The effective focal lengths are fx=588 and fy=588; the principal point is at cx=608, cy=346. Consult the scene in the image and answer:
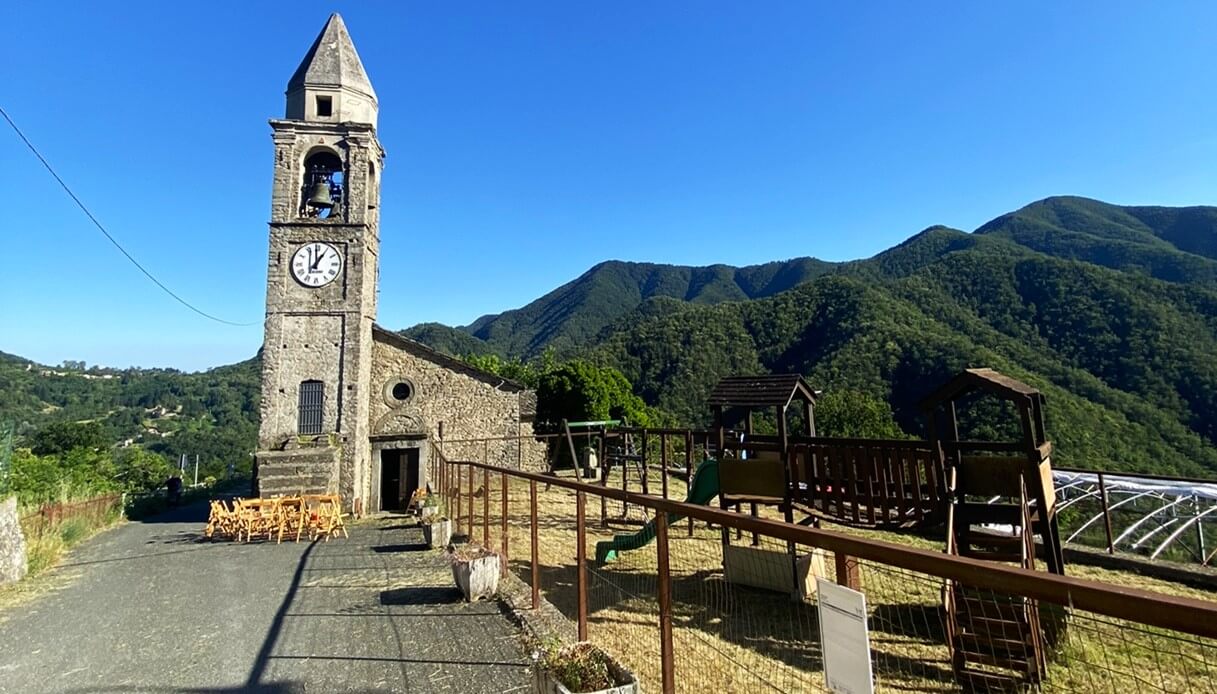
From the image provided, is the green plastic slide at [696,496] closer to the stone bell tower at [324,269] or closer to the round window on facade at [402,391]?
the stone bell tower at [324,269]

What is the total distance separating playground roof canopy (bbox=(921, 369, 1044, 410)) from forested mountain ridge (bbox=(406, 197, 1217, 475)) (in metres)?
29.1

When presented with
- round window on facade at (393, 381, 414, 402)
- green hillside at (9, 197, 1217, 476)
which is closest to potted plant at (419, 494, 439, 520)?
round window on facade at (393, 381, 414, 402)

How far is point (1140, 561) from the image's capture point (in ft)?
32.1

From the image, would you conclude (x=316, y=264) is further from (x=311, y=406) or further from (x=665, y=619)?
(x=665, y=619)

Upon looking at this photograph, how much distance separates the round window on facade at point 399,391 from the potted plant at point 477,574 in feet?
42.1

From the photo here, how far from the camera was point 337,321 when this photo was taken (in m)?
17.2

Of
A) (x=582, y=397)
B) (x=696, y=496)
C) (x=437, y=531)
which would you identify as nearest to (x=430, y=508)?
(x=437, y=531)

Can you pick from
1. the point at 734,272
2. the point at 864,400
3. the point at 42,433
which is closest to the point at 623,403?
the point at 864,400

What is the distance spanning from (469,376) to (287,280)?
6343mm

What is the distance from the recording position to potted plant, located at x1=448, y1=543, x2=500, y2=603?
6766mm

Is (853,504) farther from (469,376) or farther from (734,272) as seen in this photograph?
(734,272)

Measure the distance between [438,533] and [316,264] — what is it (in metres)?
10.5

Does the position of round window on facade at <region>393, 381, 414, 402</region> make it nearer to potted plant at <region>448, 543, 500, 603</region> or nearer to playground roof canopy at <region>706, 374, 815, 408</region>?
playground roof canopy at <region>706, 374, 815, 408</region>

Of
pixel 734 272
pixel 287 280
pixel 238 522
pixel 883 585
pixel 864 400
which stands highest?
pixel 734 272
